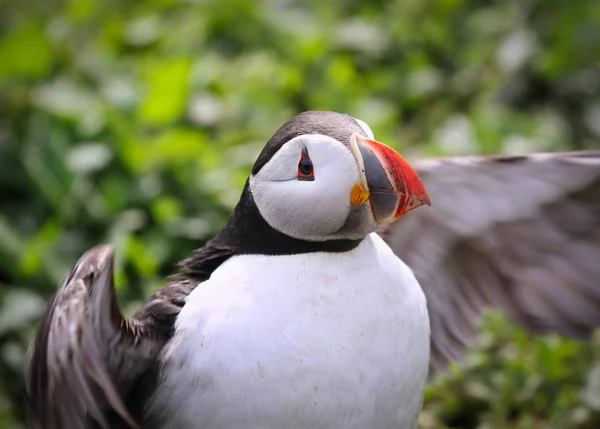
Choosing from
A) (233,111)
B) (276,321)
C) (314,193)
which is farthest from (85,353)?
(233,111)

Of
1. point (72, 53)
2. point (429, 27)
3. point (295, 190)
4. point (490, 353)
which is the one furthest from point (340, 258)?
point (429, 27)

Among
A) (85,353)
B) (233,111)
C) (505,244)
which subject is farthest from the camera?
(233,111)

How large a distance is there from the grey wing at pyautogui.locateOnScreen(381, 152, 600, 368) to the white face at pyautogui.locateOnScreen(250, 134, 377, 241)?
Result: 22.1 inches

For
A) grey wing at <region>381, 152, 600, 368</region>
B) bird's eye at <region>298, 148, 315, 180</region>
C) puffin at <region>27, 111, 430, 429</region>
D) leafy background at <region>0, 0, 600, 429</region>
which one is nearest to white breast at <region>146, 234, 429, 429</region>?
puffin at <region>27, 111, 430, 429</region>

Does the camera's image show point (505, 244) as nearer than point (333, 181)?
No

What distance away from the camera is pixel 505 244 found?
294 cm

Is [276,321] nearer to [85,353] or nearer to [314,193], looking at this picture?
[314,193]

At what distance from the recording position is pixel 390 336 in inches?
90.7

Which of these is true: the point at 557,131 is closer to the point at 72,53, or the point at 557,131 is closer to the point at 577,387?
the point at 577,387

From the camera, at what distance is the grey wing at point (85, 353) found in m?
2.05

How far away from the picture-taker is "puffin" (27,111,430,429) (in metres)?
2.20

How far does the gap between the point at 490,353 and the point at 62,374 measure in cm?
201

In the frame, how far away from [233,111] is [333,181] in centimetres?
263

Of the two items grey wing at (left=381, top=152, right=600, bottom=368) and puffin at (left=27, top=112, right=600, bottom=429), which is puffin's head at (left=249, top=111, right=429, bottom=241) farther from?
grey wing at (left=381, top=152, right=600, bottom=368)
